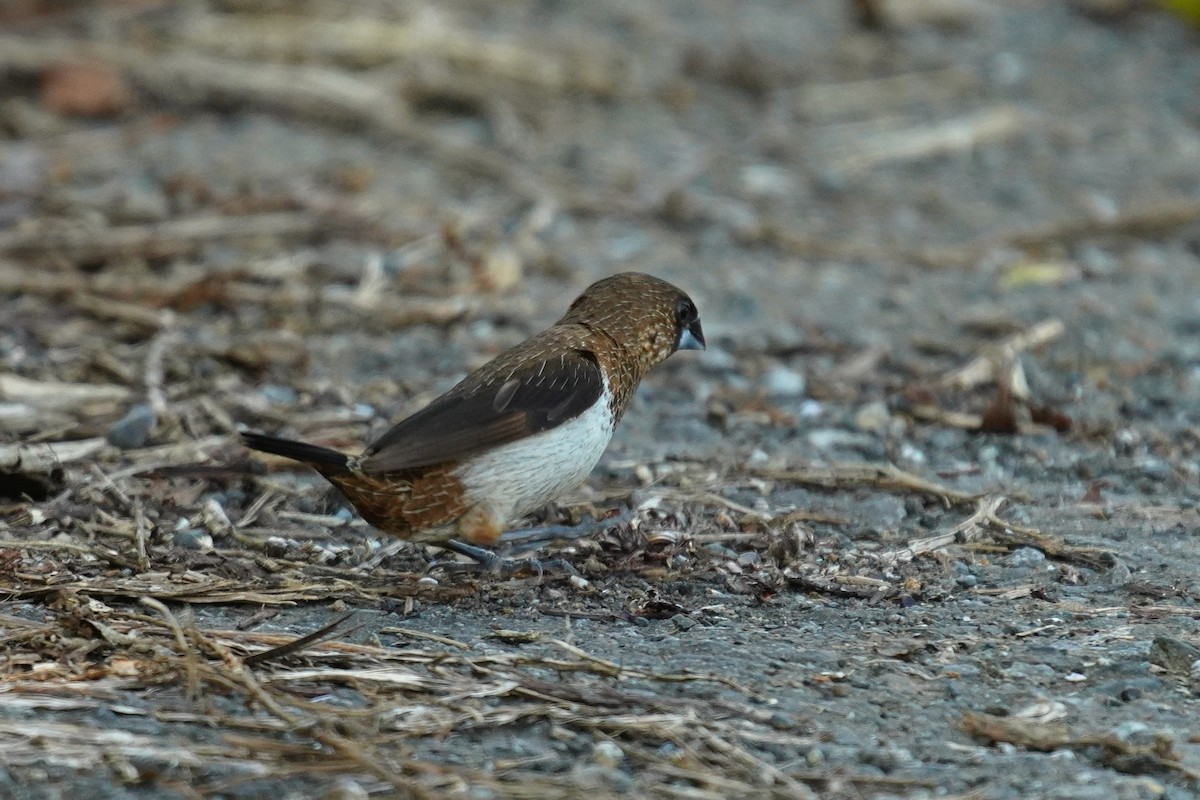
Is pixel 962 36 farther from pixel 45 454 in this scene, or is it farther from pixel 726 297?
pixel 45 454

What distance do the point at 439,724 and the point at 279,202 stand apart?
16.1 ft

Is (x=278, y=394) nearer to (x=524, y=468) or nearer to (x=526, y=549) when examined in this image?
(x=526, y=549)

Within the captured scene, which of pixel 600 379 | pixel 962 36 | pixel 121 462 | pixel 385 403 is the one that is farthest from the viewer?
pixel 962 36

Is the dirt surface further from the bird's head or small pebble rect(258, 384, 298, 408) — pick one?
the bird's head

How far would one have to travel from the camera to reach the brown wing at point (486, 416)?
413 cm

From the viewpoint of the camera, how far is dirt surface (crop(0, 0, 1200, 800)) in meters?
3.43

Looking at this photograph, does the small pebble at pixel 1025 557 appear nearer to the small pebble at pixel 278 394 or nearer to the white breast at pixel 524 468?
the white breast at pixel 524 468

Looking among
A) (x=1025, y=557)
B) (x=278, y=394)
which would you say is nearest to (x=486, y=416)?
(x=1025, y=557)

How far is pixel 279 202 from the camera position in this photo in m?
7.83

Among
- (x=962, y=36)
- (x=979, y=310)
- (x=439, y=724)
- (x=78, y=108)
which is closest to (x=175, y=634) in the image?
(x=439, y=724)

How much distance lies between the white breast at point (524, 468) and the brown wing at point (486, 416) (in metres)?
0.03

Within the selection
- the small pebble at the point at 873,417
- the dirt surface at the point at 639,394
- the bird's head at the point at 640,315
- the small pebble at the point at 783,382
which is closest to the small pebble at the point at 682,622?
the dirt surface at the point at 639,394

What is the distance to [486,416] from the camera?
4.21 meters

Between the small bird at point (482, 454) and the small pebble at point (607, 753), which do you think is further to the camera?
the small bird at point (482, 454)
